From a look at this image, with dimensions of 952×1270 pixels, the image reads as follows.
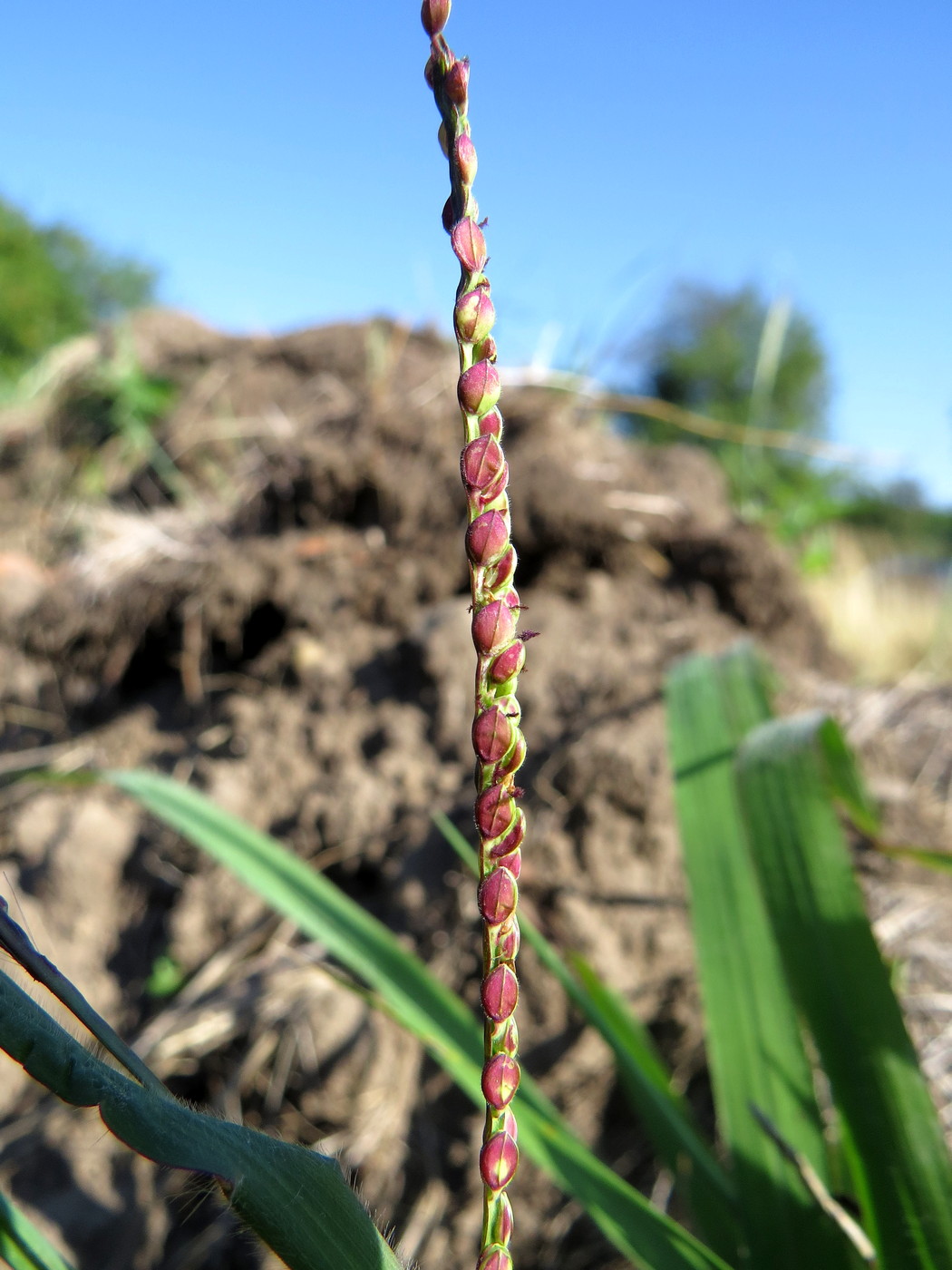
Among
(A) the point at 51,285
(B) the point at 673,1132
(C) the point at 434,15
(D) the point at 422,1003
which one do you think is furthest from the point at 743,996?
(A) the point at 51,285

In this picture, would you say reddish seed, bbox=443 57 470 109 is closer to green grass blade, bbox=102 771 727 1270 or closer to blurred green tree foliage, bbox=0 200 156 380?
green grass blade, bbox=102 771 727 1270

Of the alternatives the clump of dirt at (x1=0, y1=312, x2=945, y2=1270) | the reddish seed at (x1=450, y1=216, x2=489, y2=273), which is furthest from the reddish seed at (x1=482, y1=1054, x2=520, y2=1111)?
the clump of dirt at (x1=0, y1=312, x2=945, y2=1270)

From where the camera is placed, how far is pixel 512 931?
0.28m

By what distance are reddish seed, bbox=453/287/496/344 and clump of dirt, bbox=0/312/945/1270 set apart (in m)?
0.82

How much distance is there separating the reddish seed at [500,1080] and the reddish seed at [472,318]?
8.8 inches

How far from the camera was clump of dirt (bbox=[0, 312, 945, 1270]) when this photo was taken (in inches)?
43.7

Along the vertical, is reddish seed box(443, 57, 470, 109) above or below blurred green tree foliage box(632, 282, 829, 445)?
below

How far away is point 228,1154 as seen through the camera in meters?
0.29

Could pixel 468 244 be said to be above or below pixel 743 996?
above

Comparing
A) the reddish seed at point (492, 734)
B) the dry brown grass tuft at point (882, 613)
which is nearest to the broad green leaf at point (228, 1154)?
the reddish seed at point (492, 734)

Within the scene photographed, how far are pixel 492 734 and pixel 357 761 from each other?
46.8 inches

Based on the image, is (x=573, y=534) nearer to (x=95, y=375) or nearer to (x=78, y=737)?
(x=78, y=737)

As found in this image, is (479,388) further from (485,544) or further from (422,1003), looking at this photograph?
(422,1003)

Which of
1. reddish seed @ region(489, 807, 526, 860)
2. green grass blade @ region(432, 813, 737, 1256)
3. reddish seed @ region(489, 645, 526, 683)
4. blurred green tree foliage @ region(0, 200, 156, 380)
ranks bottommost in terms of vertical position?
green grass blade @ region(432, 813, 737, 1256)
